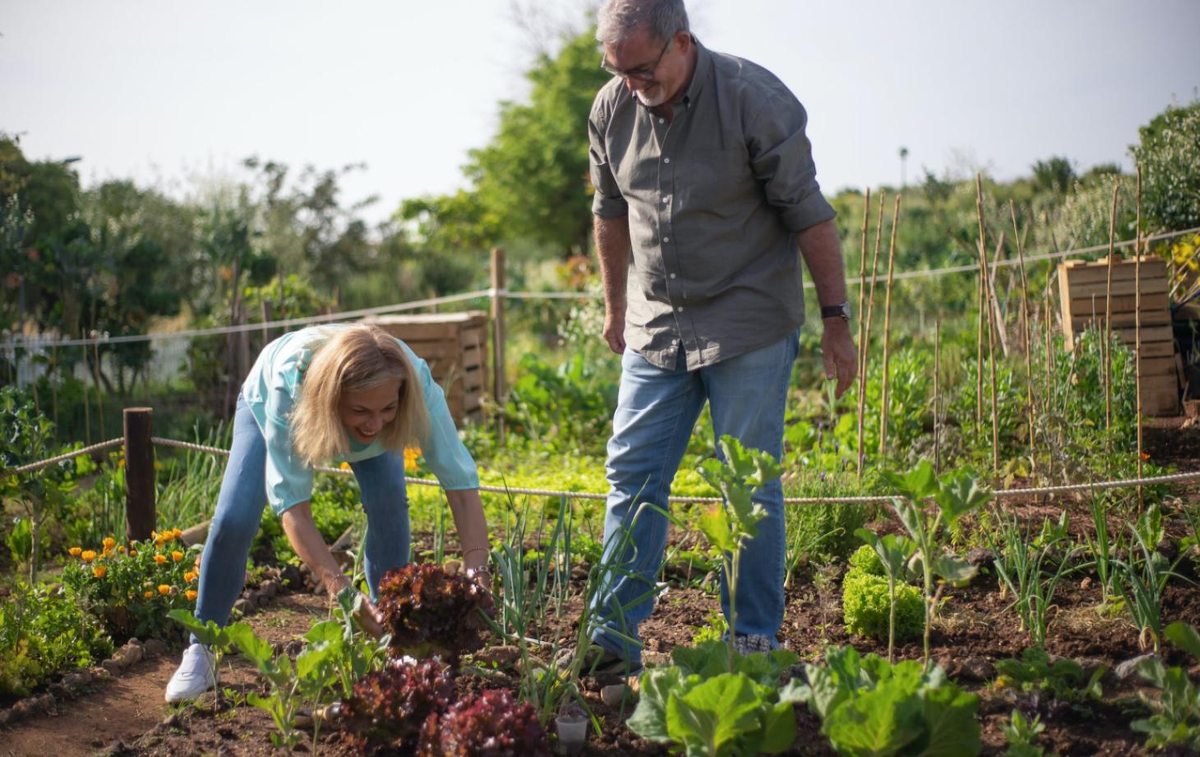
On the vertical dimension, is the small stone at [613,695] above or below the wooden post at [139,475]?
below

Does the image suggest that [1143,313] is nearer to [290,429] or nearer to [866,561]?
[866,561]

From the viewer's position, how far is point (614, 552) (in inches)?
91.7

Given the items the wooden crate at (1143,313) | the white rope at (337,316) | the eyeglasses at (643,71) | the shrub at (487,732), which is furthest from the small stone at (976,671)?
the wooden crate at (1143,313)

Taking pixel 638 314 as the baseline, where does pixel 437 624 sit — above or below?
below

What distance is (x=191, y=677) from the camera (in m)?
2.58

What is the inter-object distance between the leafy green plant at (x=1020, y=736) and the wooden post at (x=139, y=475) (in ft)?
9.47

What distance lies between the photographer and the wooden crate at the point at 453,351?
630 cm

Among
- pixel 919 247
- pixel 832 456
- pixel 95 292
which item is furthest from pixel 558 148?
pixel 832 456

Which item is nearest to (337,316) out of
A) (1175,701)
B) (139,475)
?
(139,475)

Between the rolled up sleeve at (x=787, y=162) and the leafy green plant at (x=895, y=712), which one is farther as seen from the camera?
the rolled up sleeve at (x=787, y=162)

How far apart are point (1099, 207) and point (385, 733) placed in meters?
6.38

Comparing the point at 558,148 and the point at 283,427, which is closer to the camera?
the point at 283,427

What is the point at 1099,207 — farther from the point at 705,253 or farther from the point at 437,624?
the point at 437,624

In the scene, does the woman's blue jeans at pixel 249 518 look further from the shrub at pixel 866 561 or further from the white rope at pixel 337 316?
the white rope at pixel 337 316
